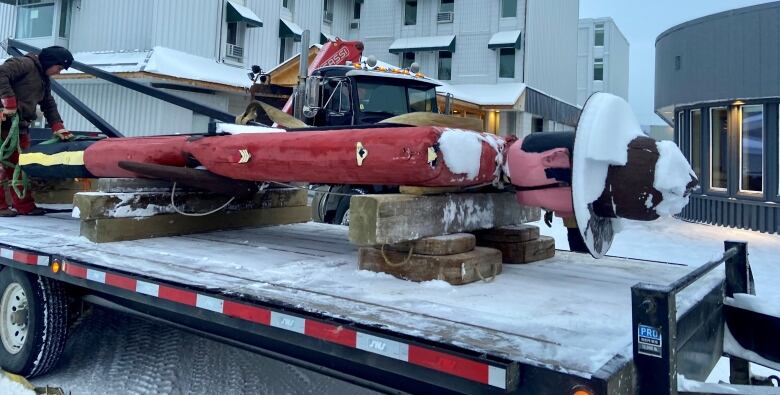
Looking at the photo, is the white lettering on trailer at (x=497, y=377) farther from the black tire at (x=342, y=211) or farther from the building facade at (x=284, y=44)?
the building facade at (x=284, y=44)

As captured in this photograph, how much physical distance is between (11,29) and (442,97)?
19.7m

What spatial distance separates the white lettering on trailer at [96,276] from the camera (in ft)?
11.1

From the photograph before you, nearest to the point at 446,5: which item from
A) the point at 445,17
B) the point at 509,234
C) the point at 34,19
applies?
the point at 445,17

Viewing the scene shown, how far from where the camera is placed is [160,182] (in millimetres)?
4824

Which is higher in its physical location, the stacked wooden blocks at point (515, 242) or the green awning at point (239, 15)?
the green awning at point (239, 15)

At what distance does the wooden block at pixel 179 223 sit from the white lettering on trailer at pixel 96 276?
80 cm

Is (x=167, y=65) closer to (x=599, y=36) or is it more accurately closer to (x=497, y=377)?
(x=497, y=377)

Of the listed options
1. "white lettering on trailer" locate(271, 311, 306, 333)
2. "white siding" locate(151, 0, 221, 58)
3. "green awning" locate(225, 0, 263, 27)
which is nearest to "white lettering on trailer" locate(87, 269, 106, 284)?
"white lettering on trailer" locate(271, 311, 306, 333)

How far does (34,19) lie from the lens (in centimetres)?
2062

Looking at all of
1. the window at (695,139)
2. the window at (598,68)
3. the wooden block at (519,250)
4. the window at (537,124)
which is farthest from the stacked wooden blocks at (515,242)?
the window at (598,68)

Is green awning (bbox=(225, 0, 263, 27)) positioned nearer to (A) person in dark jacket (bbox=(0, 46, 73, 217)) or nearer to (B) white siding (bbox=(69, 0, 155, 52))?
(B) white siding (bbox=(69, 0, 155, 52))

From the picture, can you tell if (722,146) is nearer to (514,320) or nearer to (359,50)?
(359,50)

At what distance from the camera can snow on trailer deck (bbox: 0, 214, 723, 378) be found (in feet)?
7.24

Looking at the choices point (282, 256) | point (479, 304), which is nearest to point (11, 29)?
point (282, 256)
